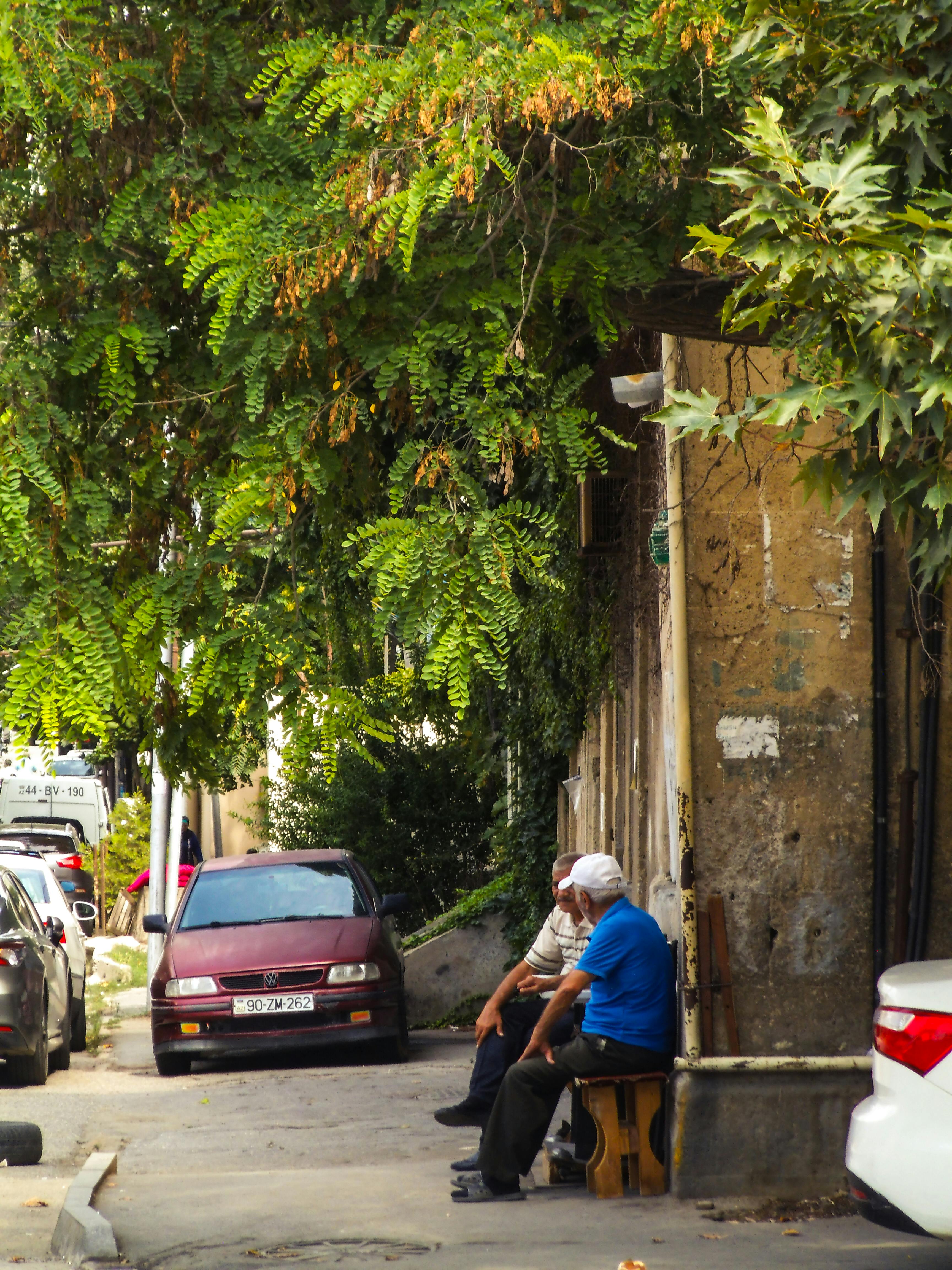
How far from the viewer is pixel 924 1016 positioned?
14.5 ft

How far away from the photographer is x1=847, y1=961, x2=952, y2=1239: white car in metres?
4.28

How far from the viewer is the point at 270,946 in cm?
1184

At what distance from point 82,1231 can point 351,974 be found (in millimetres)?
5740

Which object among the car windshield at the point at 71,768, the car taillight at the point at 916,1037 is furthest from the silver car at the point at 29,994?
the car windshield at the point at 71,768

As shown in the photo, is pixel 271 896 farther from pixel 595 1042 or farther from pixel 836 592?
pixel 836 592

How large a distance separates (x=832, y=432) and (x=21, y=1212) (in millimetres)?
4881

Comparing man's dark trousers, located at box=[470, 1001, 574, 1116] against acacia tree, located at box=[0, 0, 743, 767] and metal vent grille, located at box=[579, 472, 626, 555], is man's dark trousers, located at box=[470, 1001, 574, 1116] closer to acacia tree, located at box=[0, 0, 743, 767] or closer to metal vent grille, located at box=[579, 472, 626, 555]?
acacia tree, located at box=[0, 0, 743, 767]

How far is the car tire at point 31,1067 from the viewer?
1141cm

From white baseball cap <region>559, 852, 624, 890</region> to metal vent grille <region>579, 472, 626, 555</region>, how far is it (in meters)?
3.85

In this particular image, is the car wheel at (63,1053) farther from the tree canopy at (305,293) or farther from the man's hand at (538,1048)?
the man's hand at (538,1048)

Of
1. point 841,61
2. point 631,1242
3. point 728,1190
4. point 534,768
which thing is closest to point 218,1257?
point 631,1242

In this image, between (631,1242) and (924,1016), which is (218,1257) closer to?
(631,1242)

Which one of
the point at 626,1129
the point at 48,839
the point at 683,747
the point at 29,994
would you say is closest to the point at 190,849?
the point at 48,839

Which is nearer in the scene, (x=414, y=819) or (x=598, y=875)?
(x=598, y=875)
